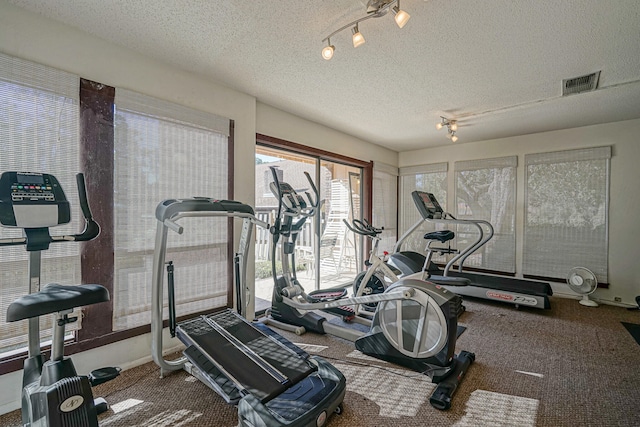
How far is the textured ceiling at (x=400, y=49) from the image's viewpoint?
1853mm

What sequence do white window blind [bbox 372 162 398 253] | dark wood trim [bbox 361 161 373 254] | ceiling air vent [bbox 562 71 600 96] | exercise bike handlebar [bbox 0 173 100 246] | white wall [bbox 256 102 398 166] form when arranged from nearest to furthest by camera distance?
exercise bike handlebar [bbox 0 173 100 246]
ceiling air vent [bbox 562 71 600 96]
white wall [bbox 256 102 398 166]
dark wood trim [bbox 361 161 373 254]
white window blind [bbox 372 162 398 253]

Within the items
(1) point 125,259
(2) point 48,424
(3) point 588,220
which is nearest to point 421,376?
(2) point 48,424

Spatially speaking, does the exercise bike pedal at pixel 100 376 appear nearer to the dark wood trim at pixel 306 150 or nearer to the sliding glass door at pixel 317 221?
the sliding glass door at pixel 317 221

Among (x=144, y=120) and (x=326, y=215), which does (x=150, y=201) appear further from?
(x=326, y=215)

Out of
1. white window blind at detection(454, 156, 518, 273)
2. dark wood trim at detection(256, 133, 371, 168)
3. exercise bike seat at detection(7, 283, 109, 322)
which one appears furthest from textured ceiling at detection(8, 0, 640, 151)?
exercise bike seat at detection(7, 283, 109, 322)

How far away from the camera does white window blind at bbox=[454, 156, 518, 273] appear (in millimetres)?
4793

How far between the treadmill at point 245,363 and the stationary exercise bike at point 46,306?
1.61ft

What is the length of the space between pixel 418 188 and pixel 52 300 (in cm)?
563

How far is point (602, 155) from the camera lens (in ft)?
13.4

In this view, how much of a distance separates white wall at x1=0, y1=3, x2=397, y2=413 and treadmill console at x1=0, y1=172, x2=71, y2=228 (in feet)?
3.24

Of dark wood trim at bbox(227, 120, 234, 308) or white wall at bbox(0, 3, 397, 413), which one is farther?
dark wood trim at bbox(227, 120, 234, 308)

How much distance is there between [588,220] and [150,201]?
561cm

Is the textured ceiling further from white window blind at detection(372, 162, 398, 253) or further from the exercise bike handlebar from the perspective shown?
white window blind at detection(372, 162, 398, 253)

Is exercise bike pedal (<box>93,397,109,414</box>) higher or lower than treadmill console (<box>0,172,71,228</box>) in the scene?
lower
